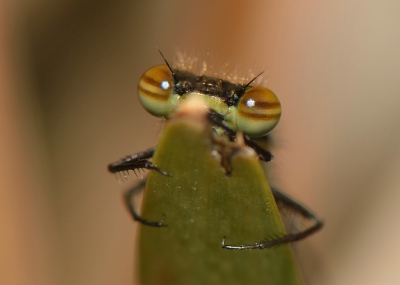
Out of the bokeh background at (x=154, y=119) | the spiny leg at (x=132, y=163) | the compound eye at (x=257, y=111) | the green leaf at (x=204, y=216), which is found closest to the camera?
the green leaf at (x=204, y=216)

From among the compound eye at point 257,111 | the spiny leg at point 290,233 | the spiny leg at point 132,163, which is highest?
the compound eye at point 257,111

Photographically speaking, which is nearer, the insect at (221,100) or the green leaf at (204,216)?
the green leaf at (204,216)

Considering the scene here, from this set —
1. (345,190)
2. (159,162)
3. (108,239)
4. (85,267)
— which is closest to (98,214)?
(108,239)

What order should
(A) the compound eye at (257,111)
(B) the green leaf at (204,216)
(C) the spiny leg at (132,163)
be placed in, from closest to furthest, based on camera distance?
(B) the green leaf at (204,216), (A) the compound eye at (257,111), (C) the spiny leg at (132,163)

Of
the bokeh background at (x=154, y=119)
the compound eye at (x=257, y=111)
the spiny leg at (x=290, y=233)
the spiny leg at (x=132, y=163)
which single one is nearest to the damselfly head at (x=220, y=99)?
the compound eye at (x=257, y=111)

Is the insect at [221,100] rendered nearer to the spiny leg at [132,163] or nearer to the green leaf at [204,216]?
the spiny leg at [132,163]

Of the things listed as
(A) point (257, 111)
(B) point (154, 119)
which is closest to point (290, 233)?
(A) point (257, 111)

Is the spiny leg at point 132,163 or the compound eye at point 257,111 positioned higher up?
the compound eye at point 257,111
